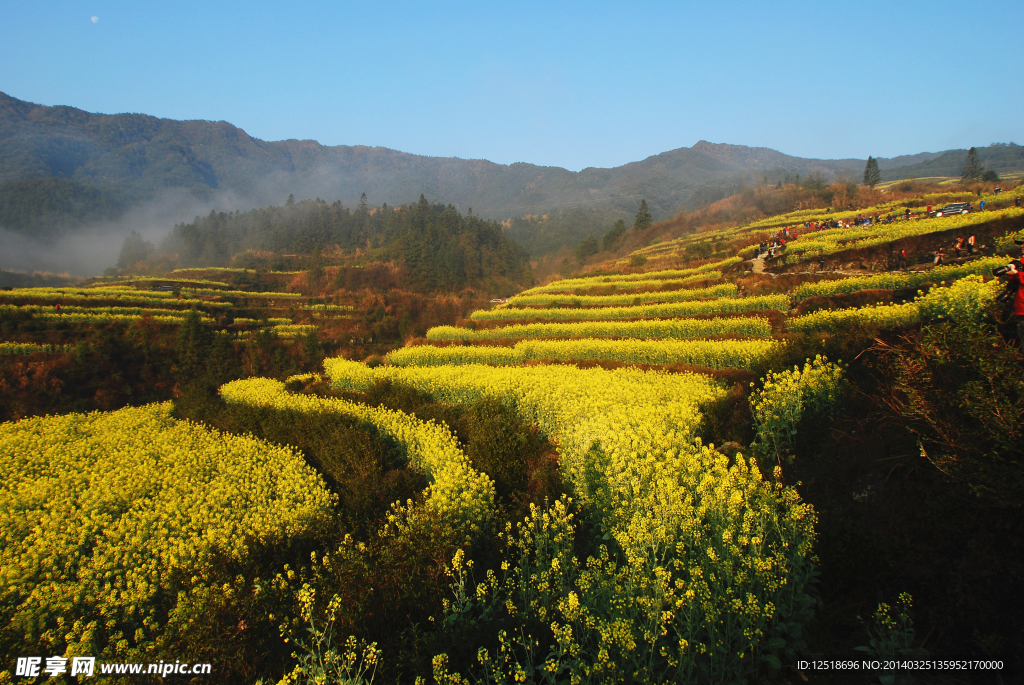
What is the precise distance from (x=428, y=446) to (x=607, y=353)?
30.0 feet

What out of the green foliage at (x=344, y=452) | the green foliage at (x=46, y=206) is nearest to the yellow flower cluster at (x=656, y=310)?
the green foliage at (x=344, y=452)

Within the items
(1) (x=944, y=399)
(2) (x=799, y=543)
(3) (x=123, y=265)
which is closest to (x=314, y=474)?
(2) (x=799, y=543)

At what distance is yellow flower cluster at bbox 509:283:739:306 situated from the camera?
23953 mm

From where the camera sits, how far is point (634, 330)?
18.7 metres

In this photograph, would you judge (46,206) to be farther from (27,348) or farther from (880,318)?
(880,318)

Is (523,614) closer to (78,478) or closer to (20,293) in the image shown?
(78,478)

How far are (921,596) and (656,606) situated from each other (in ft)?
9.59

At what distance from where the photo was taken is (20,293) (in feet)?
96.0

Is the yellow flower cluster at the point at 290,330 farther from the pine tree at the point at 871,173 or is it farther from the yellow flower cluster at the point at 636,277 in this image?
the pine tree at the point at 871,173

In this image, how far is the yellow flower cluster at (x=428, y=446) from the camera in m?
6.24

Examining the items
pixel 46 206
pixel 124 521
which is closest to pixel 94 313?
pixel 124 521

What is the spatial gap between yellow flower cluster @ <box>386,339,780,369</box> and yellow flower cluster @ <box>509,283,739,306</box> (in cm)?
955

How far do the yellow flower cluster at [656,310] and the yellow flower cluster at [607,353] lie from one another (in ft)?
19.8

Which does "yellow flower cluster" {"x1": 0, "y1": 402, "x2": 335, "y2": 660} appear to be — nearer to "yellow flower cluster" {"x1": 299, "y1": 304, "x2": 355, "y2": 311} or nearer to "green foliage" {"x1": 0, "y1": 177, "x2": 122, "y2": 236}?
"yellow flower cluster" {"x1": 299, "y1": 304, "x2": 355, "y2": 311}
